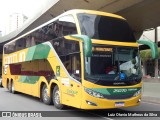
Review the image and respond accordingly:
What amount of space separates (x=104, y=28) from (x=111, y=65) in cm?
146

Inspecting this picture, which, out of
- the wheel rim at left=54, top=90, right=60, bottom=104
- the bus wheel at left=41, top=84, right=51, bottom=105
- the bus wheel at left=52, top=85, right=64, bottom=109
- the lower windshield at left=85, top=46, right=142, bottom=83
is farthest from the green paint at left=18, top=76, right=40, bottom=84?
the lower windshield at left=85, top=46, right=142, bottom=83

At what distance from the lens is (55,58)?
1388 cm

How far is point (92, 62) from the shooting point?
37.3ft

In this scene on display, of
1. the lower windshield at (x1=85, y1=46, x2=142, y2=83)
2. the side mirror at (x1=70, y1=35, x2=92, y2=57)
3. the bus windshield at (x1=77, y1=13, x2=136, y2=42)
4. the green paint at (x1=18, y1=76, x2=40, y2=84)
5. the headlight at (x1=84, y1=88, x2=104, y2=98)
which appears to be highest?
the bus windshield at (x1=77, y1=13, x2=136, y2=42)

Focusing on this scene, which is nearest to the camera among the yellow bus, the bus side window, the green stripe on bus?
the yellow bus

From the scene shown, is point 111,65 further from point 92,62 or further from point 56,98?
point 56,98

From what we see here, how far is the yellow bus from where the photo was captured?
11.2 m

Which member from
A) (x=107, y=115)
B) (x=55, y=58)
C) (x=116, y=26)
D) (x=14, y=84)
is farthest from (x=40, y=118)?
(x=14, y=84)

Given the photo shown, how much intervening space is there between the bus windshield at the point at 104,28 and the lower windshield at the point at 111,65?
18.6 inches

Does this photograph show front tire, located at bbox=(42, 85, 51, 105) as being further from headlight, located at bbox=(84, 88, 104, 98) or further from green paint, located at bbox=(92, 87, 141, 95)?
green paint, located at bbox=(92, 87, 141, 95)

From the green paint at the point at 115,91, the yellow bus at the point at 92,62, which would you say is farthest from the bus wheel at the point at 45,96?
the green paint at the point at 115,91

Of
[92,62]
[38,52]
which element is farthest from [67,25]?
[38,52]

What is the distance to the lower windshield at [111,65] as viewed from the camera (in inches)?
445

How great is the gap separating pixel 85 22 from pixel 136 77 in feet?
8.72
